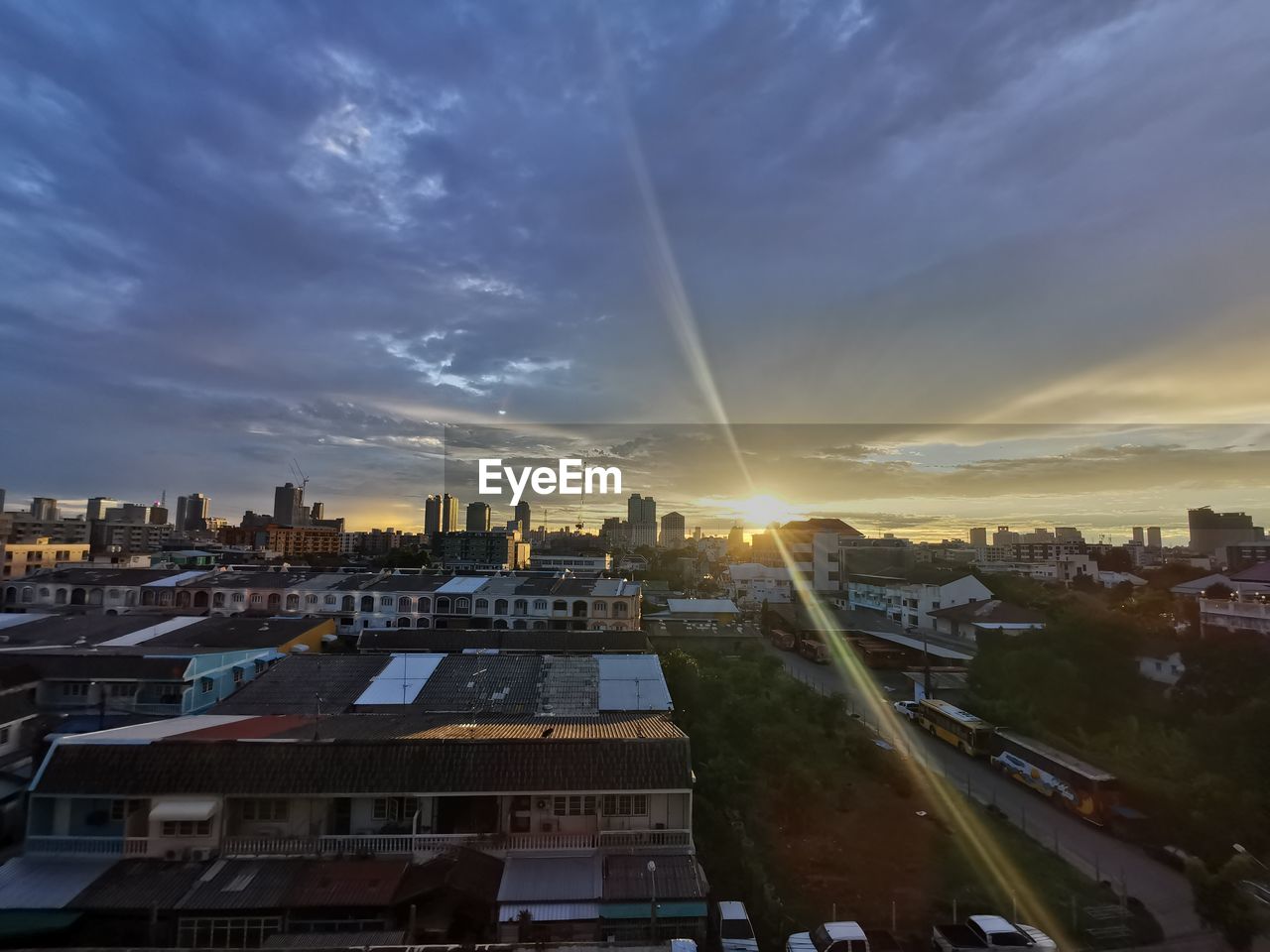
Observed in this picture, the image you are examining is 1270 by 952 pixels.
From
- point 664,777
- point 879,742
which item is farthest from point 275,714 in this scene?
point 879,742

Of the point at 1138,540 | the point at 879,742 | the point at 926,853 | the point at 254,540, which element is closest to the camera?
the point at 926,853

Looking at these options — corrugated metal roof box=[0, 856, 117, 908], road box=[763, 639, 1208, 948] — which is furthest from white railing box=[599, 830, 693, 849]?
road box=[763, 639, 1208, 948]

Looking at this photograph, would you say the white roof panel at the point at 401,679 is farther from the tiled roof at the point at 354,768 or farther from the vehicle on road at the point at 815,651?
the vehicle on road at the point at 815,651

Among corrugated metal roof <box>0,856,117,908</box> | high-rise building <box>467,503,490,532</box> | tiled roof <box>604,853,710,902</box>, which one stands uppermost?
high-rise building <box>467,503,490,532</box>

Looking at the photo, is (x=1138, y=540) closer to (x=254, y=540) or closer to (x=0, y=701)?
(x=0, y=701)

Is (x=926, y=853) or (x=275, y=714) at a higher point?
(x=275, y=714)

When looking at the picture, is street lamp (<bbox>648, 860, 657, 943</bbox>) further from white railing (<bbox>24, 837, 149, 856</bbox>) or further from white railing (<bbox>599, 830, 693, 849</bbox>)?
white railing (<bbox>24, 837, 149, 856</bbox>)
